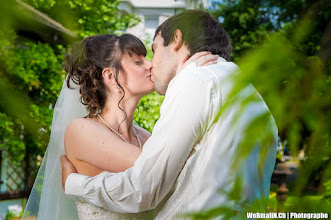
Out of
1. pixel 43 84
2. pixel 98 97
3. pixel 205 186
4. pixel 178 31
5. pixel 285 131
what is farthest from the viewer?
pixel 43 84

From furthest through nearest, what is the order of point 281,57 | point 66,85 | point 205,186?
point 66,85, point 205,186, point 281,57

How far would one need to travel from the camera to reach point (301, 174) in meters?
0.62

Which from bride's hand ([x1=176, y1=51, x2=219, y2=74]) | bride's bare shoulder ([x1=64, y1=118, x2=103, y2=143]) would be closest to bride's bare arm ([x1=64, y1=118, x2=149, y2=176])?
bride's bare shoulder ([x1=64, y1=118, x2=103, y2=143])

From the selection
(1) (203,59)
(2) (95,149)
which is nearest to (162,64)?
(1) (203,59)

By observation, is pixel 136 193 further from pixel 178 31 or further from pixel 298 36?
pixel 298 36

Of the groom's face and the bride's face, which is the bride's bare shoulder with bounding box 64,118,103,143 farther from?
the groom's face

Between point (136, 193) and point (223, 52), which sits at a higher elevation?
point (223, 52)

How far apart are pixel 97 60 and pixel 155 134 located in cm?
128

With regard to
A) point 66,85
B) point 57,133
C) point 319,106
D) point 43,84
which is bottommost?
point 319,106

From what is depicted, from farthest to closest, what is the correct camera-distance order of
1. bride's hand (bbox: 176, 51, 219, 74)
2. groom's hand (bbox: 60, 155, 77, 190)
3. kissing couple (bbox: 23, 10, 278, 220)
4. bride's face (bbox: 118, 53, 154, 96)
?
bride's face (bbox: 118, 53, 154, 96) < groom's hand (bbox: 60, 155, 77, 190) < bride's hand (bbox: 176, 51, 219, 74) < kissing couple (bbox: 23, 10, 278, 220)

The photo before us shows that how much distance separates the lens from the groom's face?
6.59 ft

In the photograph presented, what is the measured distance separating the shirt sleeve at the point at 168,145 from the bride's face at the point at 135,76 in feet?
3.08

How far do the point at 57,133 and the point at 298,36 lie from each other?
2449 millimetres

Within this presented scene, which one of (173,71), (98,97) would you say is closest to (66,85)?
(98,97)
